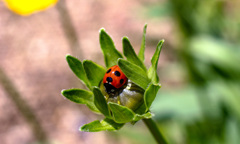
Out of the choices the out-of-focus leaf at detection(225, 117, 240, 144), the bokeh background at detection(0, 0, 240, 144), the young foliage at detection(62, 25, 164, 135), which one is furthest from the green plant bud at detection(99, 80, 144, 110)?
the out-of-focus leaf at detection(225, 117, 240, 144)

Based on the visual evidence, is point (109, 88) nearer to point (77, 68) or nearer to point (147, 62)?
point (77, 68)

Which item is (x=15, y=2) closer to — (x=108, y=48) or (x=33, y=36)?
(x=108, y=48)

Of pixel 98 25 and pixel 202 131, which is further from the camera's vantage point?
pixel 98 25

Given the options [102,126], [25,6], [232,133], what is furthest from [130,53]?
[232,133]

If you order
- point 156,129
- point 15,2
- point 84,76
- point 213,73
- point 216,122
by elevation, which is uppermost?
point 15,2

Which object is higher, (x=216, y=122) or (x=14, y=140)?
(x=216, y=122)

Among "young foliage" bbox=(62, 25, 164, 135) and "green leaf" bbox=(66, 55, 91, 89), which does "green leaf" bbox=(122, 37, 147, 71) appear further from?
"green leaf" bbox=(66, 55, 91, 89)

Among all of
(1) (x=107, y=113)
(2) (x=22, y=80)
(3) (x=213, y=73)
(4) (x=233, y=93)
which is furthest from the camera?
(2) (x=22, y=80)

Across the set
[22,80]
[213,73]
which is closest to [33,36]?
[22,80]
